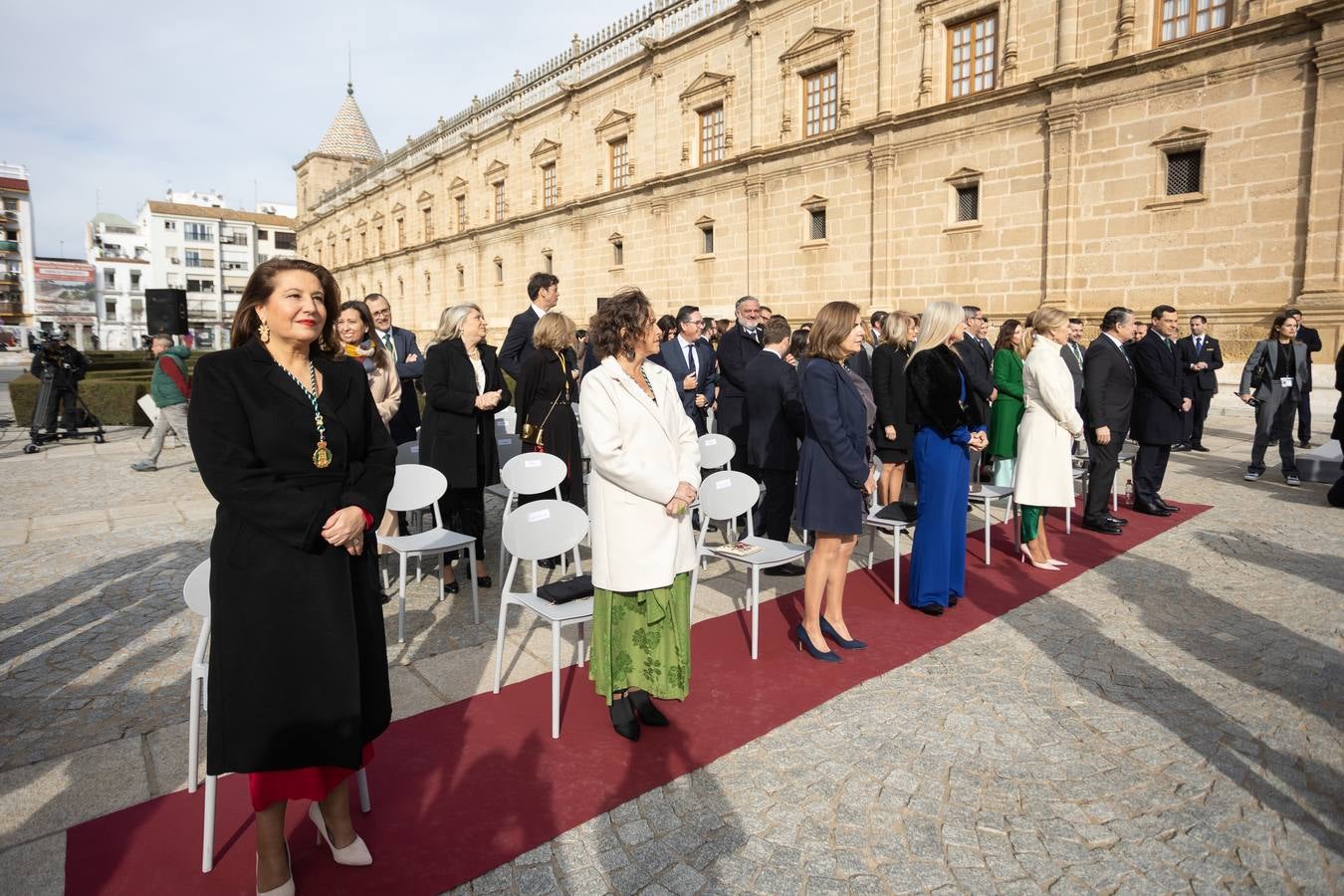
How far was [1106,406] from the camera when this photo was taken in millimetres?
7195

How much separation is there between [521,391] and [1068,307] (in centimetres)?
1328

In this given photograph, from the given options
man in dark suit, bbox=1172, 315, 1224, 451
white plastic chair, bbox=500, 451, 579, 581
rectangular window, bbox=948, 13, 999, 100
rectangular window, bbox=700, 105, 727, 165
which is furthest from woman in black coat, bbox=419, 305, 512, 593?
Result: rectangular window, bbox=700, 105, 727, 165

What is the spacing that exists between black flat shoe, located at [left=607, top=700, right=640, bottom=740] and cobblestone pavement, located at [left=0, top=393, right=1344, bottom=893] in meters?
0.41

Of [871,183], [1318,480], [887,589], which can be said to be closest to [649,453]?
[887,589]

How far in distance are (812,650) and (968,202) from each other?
1550 cm

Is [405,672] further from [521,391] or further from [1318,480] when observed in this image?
[1318,480]

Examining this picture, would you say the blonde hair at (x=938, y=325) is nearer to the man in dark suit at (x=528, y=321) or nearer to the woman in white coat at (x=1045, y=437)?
the woman in white coat at (x=1045, y=437)

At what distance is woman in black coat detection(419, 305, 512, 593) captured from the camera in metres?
5.57

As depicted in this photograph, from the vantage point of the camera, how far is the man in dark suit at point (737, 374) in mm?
7695

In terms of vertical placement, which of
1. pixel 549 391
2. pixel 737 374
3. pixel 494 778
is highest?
pixel 737 374

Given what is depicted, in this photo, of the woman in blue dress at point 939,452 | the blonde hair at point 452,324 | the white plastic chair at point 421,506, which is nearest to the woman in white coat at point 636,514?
the white plastic chair at point 421,506

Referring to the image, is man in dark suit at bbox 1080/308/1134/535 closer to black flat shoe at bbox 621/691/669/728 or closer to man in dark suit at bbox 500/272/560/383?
man in dark suit at bbox 500/272/560/383

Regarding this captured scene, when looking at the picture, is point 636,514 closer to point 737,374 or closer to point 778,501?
point 778,501

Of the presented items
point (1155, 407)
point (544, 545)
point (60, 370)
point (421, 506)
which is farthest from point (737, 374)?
point (60, 370)
